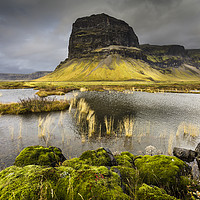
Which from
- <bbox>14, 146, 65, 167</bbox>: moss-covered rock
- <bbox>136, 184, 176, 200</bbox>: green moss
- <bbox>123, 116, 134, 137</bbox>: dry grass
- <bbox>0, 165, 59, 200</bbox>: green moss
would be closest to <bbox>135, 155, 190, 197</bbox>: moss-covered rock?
<bbox>136, 184, 176, 200</bbox>: green moss

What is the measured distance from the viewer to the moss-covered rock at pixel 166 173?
14.6ft

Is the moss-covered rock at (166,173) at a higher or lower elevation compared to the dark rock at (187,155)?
higher

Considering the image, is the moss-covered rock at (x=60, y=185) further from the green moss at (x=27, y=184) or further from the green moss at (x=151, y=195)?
the green moss at (x=151, y=195)

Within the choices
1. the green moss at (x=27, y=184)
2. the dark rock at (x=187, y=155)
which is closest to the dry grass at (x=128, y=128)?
the dark rock at (x=187, y=155)

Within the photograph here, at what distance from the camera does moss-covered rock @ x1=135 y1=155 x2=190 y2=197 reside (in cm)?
445

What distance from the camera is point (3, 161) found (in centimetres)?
762

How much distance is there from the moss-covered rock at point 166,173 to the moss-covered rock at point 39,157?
432 centimetres

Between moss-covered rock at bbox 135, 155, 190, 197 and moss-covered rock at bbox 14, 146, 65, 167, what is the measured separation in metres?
4.32

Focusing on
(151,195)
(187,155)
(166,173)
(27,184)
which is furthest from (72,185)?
(187,155)

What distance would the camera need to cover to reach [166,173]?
16.1ft

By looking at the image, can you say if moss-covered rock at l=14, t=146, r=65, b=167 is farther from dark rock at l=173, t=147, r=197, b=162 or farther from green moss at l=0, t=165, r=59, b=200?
dark rock at l=173, t=147, r=197, b=162

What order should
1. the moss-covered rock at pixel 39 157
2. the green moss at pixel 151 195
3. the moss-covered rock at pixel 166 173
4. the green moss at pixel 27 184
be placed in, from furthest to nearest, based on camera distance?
the moss-covered rock at pixel 39 157 < the moss-covered rock at pixel 166 173 < the green moss at pixel 151 195 < the green moss at pixel 27 184

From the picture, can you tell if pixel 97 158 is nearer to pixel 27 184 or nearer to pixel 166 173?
pixel 166 173

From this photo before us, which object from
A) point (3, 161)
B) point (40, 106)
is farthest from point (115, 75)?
point (3, 161)
